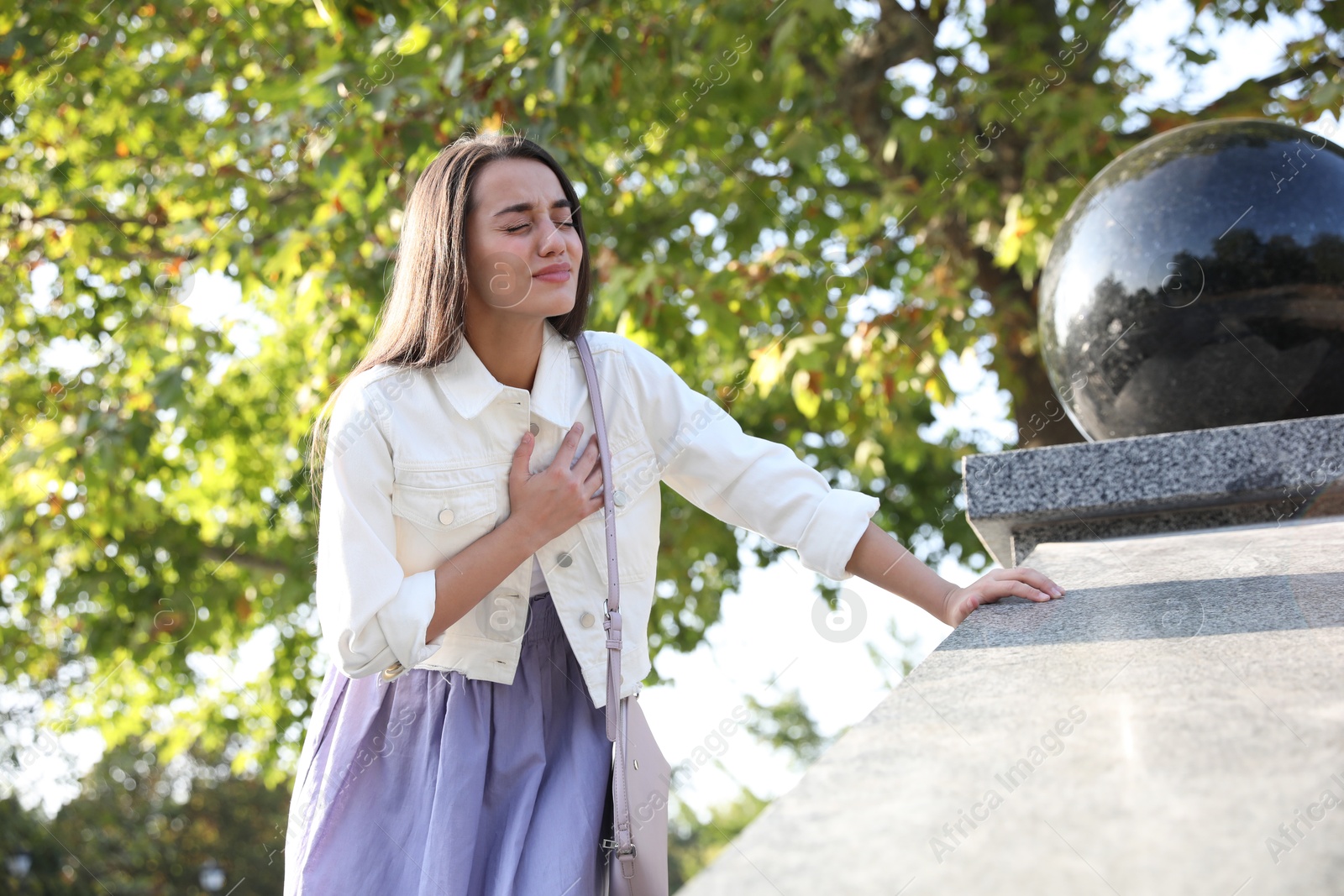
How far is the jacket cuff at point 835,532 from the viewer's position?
2.38 metres

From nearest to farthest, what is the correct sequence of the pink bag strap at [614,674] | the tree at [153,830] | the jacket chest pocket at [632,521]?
the pink bag strap at [614,674] < the jacket chest pocket at [632,521] < the tree at [153,830]

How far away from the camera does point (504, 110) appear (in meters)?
5.30

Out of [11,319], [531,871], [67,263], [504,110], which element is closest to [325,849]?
[531,871]

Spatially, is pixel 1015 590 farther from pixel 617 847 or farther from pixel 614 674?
pixel 617 847

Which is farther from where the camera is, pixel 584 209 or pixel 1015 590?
pixel 584 209

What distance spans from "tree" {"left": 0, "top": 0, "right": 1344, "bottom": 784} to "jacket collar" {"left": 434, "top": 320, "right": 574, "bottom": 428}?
9.31 ft

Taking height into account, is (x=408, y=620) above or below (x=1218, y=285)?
below

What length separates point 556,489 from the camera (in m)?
2.24

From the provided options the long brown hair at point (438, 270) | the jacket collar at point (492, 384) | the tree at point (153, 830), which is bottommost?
the tree at point (153, 830)

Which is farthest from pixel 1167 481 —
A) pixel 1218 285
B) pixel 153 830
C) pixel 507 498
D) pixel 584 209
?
pixel 153 830

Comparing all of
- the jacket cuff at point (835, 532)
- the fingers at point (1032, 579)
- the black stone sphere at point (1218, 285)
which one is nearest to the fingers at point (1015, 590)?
the fingers at point (1032, 579)

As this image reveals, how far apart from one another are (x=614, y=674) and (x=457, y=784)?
352 mm

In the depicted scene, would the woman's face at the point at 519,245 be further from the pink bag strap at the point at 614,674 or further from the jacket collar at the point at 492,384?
the pink bag strap at the point at 614,674

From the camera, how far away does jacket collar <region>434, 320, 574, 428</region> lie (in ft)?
7.54
